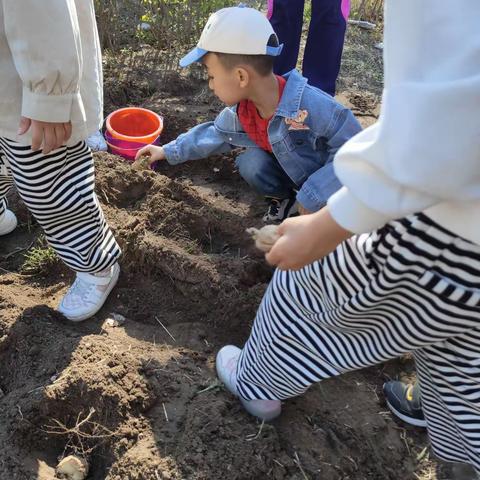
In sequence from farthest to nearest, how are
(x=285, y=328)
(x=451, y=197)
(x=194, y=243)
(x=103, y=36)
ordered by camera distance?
(x=103, y=36) < (x=194, y=243) < (x=285, y=328) < (x=451, y=197)

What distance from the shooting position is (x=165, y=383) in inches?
79.2

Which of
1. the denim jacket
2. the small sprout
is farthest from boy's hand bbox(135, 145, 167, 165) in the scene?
the small sprout

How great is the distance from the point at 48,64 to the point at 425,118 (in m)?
1.06

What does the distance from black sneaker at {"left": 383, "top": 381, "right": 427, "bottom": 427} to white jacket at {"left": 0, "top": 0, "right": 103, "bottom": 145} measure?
1.48 meters

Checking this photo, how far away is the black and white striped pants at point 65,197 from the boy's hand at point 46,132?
13cm

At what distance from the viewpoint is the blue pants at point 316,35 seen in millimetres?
3311

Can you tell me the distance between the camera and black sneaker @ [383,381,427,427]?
204 centimetres

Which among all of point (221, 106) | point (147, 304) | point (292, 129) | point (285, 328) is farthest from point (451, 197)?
point (221, 106)

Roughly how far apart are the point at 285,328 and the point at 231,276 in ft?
3.17

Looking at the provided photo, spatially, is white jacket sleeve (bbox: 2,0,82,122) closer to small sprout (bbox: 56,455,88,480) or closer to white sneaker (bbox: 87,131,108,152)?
small sprout (bbox: 56,455,88,480)

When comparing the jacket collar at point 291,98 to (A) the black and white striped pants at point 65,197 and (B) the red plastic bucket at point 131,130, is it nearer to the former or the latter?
(A) the black and white striped pants at point 65,197

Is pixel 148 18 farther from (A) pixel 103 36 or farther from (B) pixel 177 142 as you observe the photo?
(B) pixel 177 142

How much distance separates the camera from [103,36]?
13.7ft

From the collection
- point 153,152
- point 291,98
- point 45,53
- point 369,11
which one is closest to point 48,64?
point 45,53
